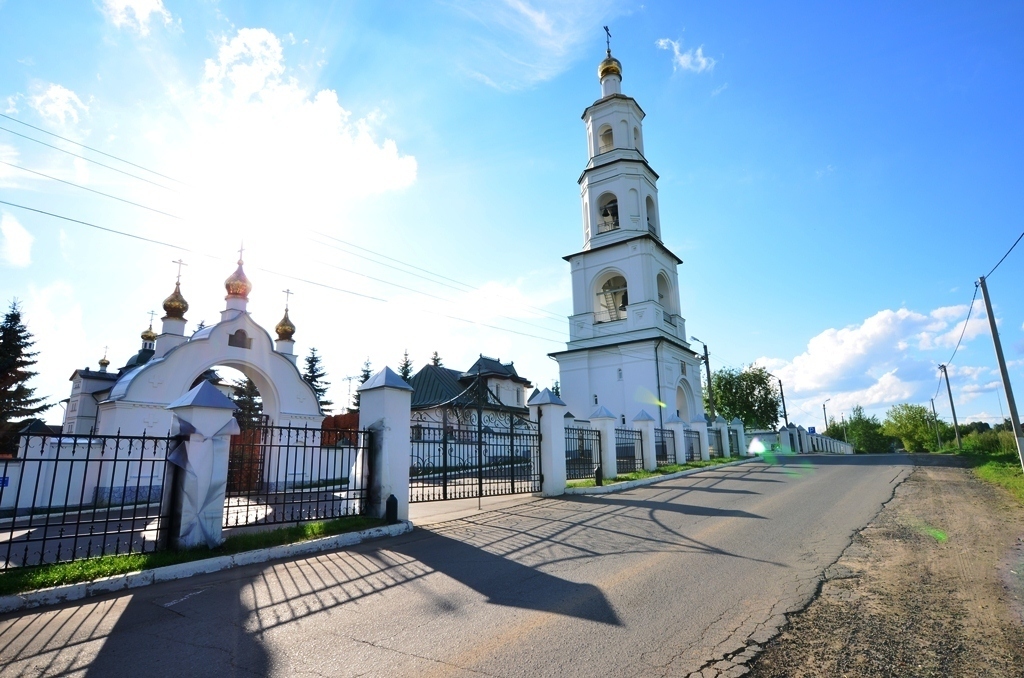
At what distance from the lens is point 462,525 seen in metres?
8.76

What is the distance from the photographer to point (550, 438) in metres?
12.9

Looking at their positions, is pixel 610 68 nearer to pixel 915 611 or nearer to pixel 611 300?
pixel 611 300

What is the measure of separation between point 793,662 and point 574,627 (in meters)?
1.44

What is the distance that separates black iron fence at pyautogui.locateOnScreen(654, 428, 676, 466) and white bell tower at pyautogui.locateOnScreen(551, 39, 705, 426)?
17.1 ft

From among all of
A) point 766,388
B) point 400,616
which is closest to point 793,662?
point 400,616

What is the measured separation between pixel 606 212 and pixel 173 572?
94.7 feet

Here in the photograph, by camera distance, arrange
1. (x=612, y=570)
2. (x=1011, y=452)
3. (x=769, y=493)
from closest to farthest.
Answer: (x=612, y=570) < (x=769, y=493) < (x=1011, y=452)

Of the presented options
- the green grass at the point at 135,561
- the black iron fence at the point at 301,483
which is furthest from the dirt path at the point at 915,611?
the green grass at the point at 135,561

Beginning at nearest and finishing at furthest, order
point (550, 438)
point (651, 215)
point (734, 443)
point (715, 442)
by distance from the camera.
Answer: point (550, 438), point (715, 442), point (734, 443), point (651, 215)

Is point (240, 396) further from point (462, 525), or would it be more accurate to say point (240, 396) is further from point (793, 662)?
point (793, 662)

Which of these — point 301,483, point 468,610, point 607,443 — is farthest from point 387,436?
point 607,443

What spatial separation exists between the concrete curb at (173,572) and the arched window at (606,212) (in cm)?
2562

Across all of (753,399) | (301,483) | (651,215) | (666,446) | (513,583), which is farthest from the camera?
(753,399)

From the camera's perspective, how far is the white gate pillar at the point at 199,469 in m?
6.43
